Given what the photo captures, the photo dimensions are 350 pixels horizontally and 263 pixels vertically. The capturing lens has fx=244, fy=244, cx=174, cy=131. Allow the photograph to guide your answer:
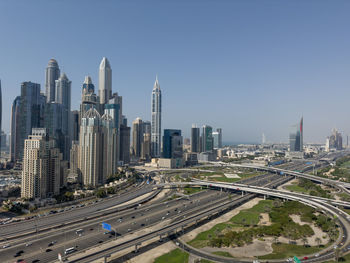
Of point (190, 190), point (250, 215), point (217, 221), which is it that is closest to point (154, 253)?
point (217, 221)

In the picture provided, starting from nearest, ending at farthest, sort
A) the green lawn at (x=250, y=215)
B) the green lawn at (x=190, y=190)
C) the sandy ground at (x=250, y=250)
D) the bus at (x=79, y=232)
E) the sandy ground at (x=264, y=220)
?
the sandy ground at (x=250, y=250) < the bus at (x=79, y=232) < the sandy ground at (x=264, y=220) < the green lawn at (x=250, y=215) < the green lawn at (x=190, y=190)

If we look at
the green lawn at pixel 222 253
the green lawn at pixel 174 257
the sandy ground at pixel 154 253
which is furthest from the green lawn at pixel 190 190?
the green lawn at pixel 174 257

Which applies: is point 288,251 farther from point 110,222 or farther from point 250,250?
point 110,222

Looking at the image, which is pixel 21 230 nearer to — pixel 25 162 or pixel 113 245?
pixel 113 245

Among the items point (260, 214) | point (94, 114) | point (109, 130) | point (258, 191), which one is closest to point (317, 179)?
point (258, 191)

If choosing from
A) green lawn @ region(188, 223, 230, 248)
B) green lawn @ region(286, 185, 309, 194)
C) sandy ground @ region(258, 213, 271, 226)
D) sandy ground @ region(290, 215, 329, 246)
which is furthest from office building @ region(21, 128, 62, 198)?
green lawn @ region(286, 185, 309, 194)

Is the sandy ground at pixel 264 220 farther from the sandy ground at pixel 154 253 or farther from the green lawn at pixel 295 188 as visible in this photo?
the green lawn at pixel 295 188
